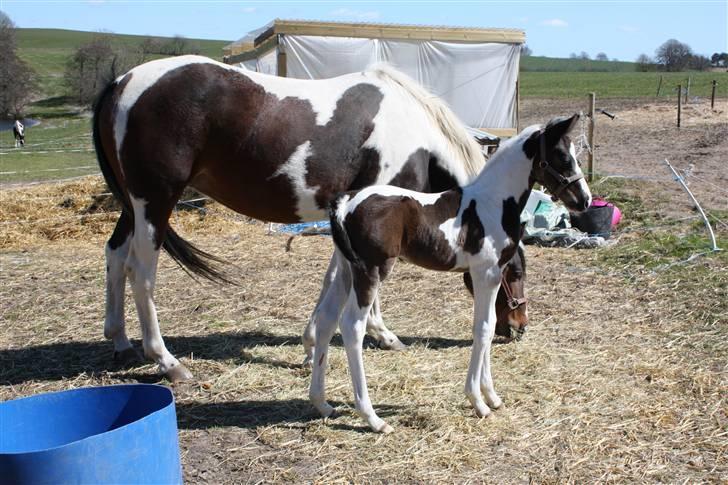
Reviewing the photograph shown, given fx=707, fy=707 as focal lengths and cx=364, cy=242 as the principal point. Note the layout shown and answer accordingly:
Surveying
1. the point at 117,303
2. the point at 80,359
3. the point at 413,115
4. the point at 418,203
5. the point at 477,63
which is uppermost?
the point at 477,63

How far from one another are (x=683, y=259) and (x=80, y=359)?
5608 millimetres

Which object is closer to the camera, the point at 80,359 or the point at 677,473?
the point at 677,473

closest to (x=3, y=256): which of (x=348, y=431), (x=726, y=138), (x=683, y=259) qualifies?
(x=348, y=431)

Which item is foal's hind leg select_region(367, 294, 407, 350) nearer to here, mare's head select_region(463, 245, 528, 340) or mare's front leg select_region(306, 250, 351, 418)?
mare's head select_region(463, 245, 528, 340)

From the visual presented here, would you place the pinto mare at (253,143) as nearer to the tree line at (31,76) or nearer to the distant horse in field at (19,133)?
the distant horse in field at (19,133)

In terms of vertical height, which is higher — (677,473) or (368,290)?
(368,290)

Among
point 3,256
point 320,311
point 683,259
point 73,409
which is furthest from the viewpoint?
point 3,256

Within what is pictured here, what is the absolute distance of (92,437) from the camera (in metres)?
2.33

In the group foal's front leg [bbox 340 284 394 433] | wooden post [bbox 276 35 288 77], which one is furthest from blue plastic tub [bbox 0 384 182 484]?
wooden post [bbox 276 35 288 77]

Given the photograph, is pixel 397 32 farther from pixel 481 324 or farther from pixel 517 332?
pixel 481 324

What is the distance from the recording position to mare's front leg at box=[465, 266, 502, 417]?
381 cm

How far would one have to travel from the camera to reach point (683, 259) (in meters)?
7.04

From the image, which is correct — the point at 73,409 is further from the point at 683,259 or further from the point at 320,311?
the point at 683,259

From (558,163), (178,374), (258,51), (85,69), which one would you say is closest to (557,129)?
(558,163)
